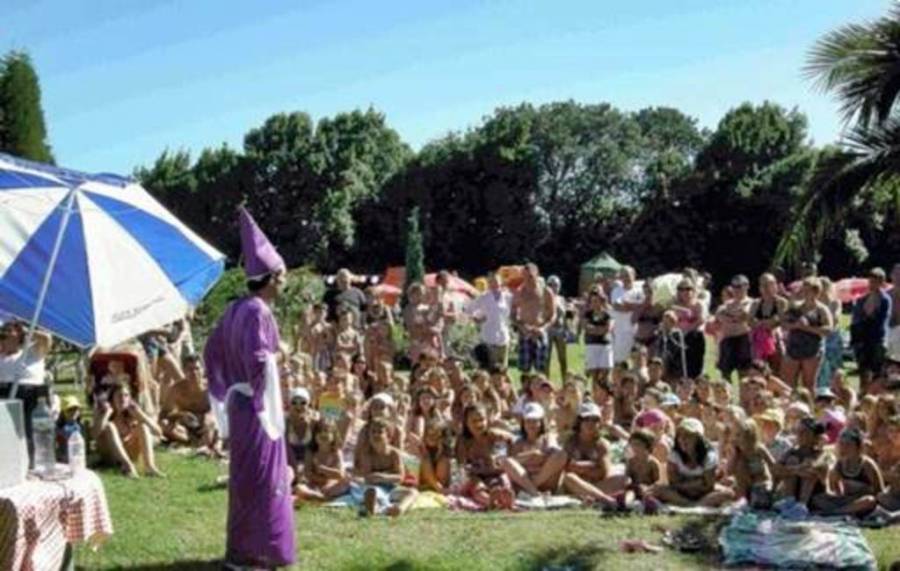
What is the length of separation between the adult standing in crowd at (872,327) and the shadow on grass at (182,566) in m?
7.37

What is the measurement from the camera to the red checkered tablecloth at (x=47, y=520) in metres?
4.81

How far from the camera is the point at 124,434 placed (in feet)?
32.6

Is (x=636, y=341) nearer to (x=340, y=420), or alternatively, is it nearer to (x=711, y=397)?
(x=711, y=397)

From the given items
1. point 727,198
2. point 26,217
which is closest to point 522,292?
point 26,217

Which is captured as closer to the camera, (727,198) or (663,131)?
(727,198)

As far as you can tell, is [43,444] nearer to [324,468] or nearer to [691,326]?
[324,468]

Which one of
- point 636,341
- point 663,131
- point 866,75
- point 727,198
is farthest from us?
point 663,131

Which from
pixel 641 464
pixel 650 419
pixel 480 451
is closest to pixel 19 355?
pixel 480 451

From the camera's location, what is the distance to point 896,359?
1117 centimetres

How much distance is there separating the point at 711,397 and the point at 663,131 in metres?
47.2

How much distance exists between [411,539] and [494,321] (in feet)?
21.7

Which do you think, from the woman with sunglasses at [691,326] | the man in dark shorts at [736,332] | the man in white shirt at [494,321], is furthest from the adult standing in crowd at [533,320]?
the man in dark shorts at [736,332]

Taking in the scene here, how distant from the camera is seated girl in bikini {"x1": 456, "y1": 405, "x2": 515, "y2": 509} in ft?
29.0

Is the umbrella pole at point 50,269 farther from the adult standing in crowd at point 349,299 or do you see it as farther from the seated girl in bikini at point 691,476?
the adult standing in crowd at point 349,299
